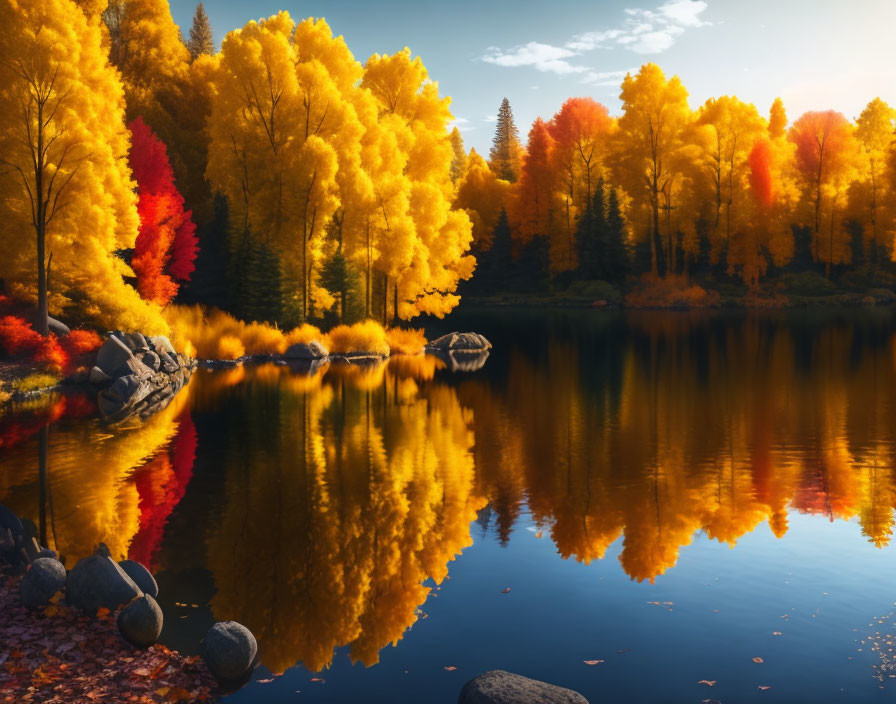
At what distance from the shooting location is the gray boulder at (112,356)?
90.7ft

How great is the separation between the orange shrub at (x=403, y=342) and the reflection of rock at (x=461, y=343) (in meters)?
1.06

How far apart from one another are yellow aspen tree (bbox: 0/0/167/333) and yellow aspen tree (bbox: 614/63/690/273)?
143 ft

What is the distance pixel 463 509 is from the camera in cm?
1348

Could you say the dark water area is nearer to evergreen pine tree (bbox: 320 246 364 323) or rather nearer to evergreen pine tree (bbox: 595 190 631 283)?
evergreen pine tree (bbox: 320 246 364 323)

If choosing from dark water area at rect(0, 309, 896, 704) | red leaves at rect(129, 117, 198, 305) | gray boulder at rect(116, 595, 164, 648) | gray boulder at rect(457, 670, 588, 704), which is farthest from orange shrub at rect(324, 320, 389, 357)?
gray boulder at rect(457, 670, 588, 704)

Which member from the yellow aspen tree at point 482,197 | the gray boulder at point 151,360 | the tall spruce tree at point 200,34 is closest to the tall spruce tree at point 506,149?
the yellow aspen tree at point 482,197

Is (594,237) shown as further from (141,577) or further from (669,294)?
(141,577)

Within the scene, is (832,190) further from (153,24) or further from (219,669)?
(219,669)

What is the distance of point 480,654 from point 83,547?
6220 mm

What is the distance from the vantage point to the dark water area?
8367 mm

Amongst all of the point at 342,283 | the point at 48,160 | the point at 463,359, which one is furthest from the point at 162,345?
the point at 463,359

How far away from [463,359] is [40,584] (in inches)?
1074

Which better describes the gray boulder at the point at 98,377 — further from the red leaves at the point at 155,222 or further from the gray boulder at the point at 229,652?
the gray boulder at the point at 229,652

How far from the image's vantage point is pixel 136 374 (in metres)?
27.1
